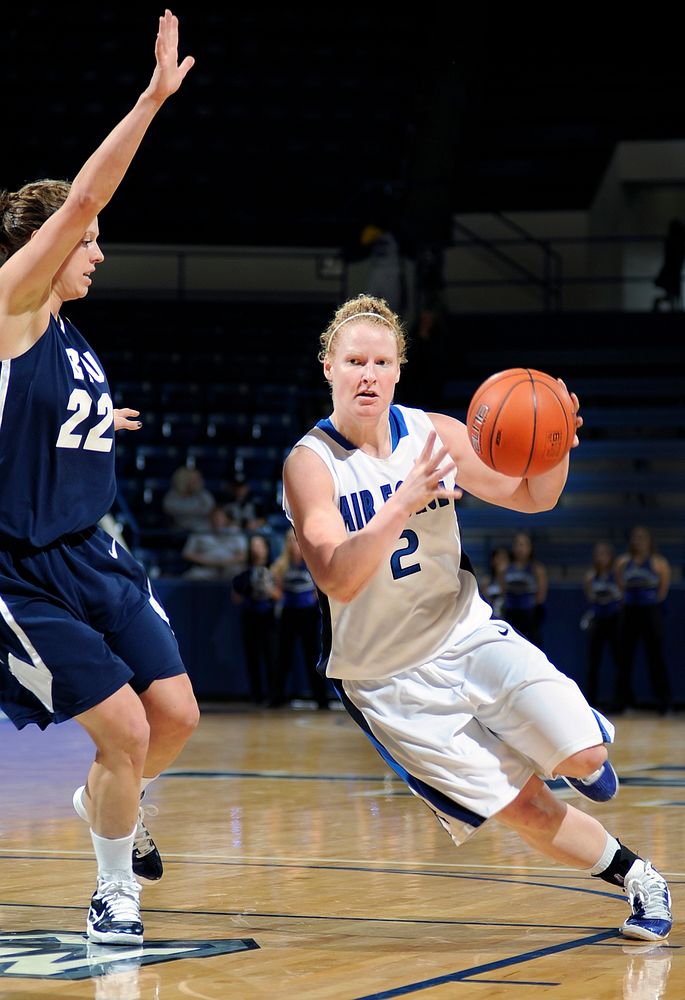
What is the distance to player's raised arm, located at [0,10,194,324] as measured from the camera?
3.51 metres

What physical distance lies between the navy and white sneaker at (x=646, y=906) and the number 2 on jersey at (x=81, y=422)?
1.77 meters

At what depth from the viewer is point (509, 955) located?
3682 mm

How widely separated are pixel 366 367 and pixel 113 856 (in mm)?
1435

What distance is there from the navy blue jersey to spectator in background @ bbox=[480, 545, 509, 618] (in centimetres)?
985

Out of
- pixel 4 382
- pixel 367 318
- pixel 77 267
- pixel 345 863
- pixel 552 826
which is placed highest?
pixel 77 267

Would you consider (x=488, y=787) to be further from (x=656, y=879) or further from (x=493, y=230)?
(x=493, y=230)

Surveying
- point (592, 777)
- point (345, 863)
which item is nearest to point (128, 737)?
point (592, 777)

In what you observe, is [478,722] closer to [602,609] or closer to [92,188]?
[92,188]

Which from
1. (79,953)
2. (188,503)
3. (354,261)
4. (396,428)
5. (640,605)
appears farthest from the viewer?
(354,261)

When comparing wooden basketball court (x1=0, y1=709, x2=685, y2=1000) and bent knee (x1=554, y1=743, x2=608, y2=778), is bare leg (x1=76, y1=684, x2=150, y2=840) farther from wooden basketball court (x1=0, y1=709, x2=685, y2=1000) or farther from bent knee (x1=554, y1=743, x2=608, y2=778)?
bent knee (x1=554, y1=743, x2=608, y2=778)

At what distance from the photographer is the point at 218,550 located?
565 inches

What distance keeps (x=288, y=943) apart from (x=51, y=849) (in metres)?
1.93

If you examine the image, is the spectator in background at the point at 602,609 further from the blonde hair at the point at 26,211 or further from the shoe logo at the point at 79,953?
the blonde hair at the point at 26,211

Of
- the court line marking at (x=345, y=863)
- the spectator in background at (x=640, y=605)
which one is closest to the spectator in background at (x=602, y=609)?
the spectator in background at (x=640, y=605)
